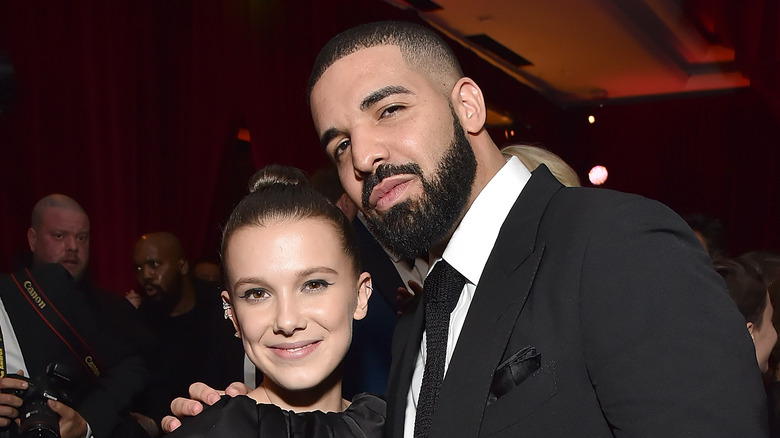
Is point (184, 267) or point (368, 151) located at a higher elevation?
point (368, 151)

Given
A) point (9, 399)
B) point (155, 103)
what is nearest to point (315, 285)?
point (9, 399)

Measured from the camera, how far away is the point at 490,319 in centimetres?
116

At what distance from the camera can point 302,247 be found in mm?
1474

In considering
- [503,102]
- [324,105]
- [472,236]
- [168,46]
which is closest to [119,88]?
[168,46]

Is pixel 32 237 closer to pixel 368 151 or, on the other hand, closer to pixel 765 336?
pixel 368 151

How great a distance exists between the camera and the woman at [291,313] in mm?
1416

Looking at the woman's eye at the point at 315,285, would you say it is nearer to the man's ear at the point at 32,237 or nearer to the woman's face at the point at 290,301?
the woman's face at the point at 290,301

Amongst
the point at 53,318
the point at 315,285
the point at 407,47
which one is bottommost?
the point at 53,318

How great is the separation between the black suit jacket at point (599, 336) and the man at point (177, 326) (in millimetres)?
1731

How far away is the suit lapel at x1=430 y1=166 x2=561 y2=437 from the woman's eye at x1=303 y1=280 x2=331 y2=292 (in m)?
0.39

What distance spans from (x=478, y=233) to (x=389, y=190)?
0.19 metres

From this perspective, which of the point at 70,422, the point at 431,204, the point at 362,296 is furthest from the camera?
the point at 70,422

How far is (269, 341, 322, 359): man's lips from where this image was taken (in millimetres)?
1444

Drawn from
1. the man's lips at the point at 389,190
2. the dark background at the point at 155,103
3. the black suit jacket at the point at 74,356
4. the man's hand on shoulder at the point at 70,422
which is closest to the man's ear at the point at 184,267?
the dark background at the point at 155,103
